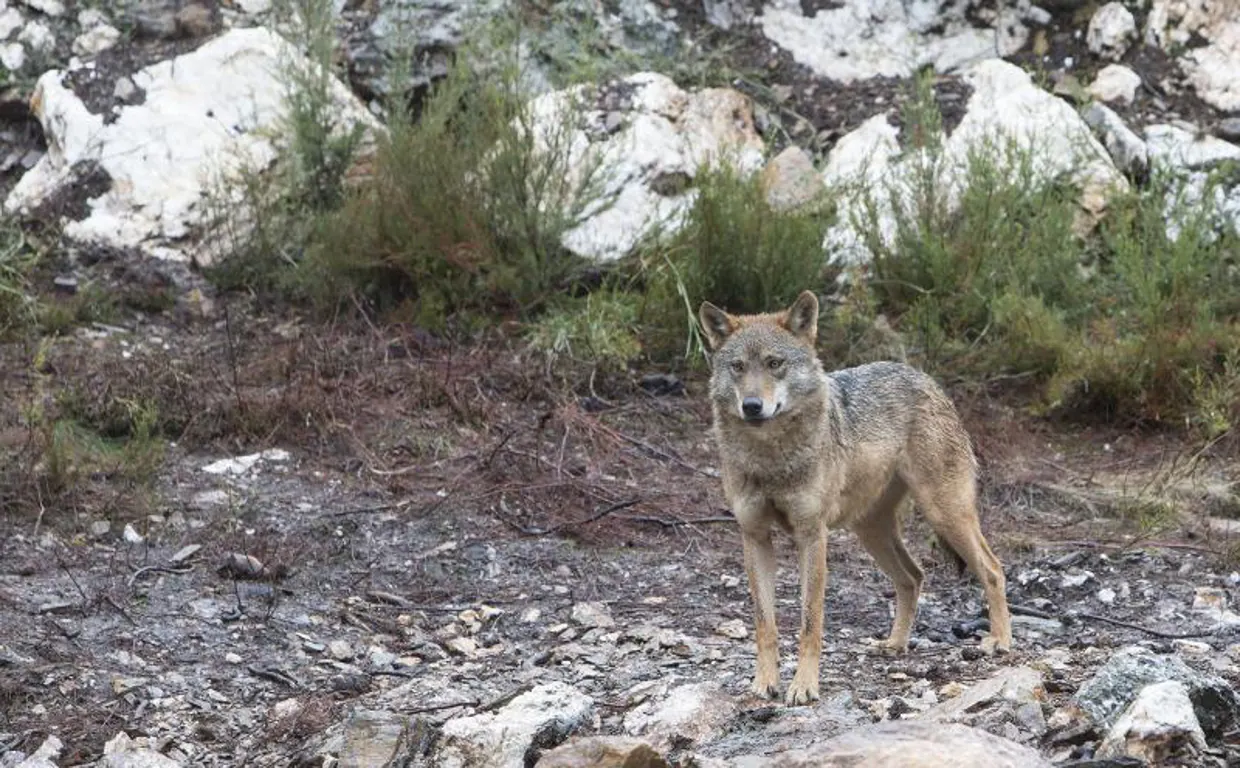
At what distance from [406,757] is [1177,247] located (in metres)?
6.89

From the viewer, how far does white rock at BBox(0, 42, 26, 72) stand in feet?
40.9

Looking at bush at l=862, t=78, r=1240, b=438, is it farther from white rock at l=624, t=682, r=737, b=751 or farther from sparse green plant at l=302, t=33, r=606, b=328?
white rock at l=624, t=682, r=737, b=751

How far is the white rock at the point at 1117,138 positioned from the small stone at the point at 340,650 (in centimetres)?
747

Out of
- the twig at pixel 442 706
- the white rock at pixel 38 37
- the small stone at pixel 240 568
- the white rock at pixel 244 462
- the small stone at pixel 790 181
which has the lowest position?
the white rock at pixel 244 462

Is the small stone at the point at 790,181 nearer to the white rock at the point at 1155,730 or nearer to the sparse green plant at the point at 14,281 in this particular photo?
the sparse green plant at the point at 14,281

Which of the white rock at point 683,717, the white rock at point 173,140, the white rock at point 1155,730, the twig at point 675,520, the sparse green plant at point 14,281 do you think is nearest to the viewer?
the white rock at point 1155,730

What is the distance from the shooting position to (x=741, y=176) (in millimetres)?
11211

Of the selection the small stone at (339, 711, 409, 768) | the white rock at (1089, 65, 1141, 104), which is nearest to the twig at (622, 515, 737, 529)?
the small stone at (339, 711, 409, 768)

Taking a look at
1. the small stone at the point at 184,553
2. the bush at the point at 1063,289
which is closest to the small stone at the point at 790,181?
the bush at the point at 1063,289

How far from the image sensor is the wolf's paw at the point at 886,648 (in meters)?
6.74

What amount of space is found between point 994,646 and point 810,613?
1058 mm

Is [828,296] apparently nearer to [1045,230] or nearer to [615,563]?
[1045,230]

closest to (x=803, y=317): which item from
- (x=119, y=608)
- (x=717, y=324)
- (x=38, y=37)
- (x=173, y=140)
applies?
(x=717, y=324)

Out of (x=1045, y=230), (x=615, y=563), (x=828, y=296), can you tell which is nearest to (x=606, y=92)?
(x=828, y=296)
